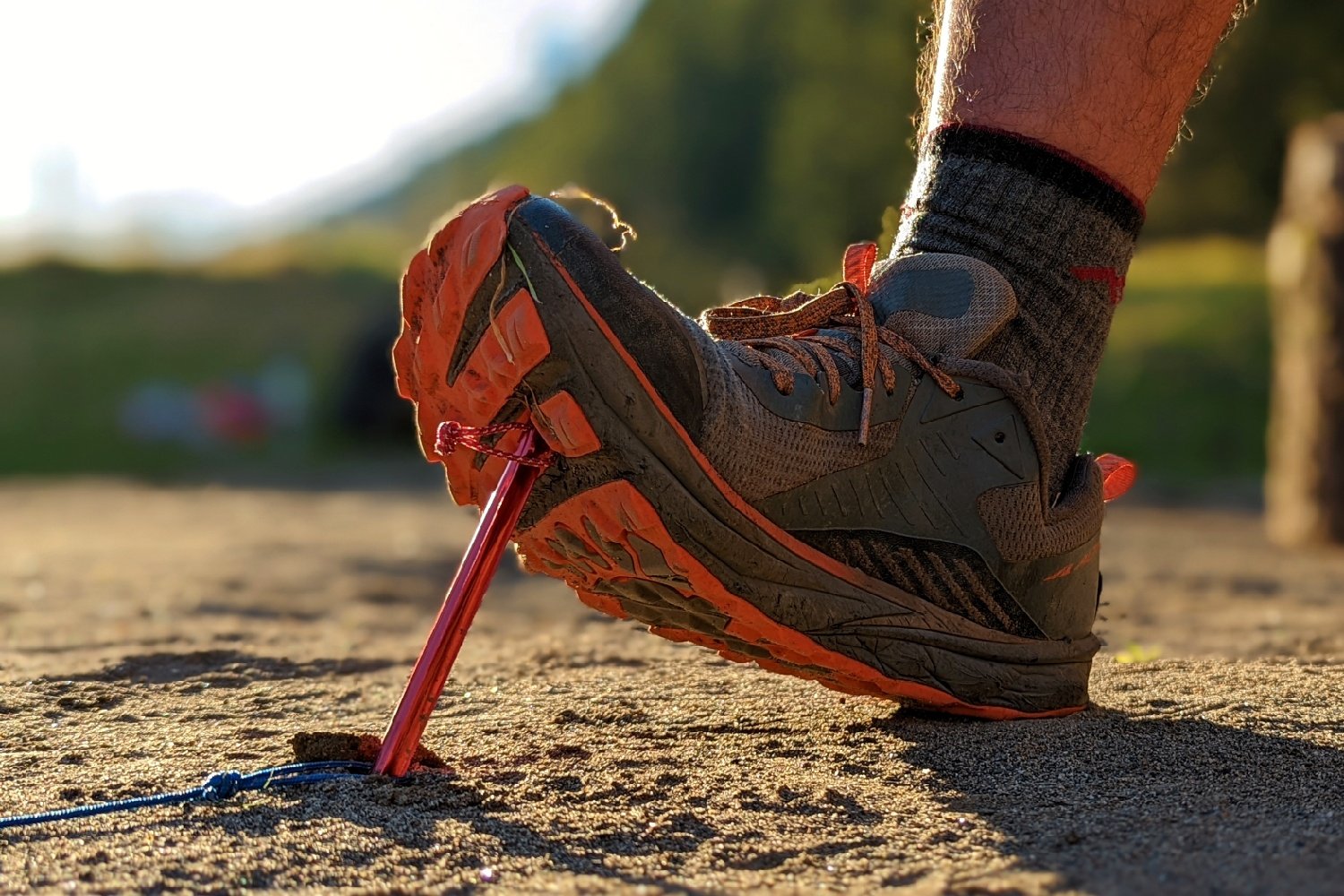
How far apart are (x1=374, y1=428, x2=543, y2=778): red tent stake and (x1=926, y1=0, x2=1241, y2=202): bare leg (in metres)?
0.73

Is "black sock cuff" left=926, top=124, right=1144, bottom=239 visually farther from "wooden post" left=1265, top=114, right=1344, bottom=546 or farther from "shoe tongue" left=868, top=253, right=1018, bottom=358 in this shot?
"wooden post" left=1265, top=114, right=1344, bottom=546

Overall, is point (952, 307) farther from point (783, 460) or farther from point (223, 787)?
point (223, 787)

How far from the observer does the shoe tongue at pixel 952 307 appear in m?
1.69

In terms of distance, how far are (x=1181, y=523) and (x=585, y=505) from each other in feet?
18.4

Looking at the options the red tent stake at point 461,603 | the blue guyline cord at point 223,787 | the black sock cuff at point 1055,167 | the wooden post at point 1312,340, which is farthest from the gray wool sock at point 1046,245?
the wooden post at point 1312,340

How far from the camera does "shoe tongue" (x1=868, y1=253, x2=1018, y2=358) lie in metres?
1.69

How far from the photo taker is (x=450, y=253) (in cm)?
144

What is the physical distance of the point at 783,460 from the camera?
5.14ft

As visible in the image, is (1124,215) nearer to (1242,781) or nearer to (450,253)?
(1242,781)

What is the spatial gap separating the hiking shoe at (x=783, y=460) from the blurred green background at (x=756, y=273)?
16.8 ft

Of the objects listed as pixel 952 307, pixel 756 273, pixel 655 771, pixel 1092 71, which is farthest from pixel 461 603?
pixel 756 273

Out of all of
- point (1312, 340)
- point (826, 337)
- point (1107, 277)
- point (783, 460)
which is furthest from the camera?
point (1312, 340)

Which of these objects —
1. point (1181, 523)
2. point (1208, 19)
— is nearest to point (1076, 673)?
point (1208, 19)

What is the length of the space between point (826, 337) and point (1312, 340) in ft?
14.4
